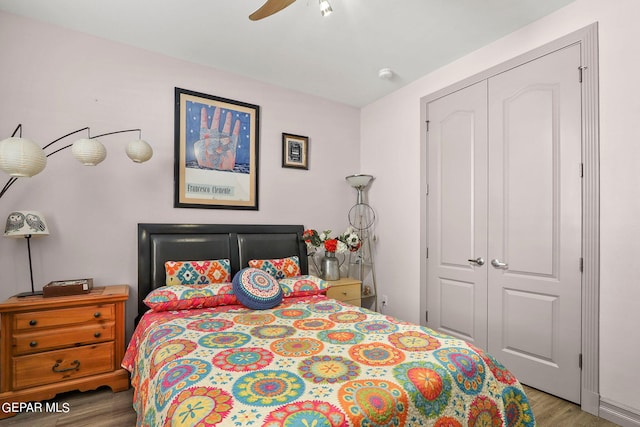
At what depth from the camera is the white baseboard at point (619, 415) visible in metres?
1.96

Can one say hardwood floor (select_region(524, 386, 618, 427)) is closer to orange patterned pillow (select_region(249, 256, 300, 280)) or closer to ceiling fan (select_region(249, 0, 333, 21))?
orange patterned pillow (select_region(249, 256, 300, 280))

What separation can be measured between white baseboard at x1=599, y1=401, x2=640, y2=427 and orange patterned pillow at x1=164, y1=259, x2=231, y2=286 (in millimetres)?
2792

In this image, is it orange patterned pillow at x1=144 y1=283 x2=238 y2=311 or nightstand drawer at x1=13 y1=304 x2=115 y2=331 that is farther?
orange patterned pillow at x1=144 y1=283 x2=238 y2=311

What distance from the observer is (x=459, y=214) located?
300cm

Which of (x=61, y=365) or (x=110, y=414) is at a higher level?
(x=61, y=365)

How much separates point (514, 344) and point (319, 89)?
3063mm

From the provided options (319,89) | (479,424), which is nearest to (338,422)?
(479,424)

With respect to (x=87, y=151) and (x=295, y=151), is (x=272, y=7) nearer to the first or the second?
(x=87, y=151)

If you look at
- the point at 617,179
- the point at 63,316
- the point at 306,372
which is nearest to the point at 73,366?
the point at 63,316

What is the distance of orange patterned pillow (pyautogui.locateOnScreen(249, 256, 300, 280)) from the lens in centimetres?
302

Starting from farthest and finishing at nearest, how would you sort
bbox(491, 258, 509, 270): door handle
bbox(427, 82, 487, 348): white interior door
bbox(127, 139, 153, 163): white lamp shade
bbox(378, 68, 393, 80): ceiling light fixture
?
bbox(378, 68, 393, 80): ceiling light fixture < bbox(427, 82, 487, 348): white interior door < bbox(491, 258, 509, 270): door handle < bbox(127, 139, 153, 163): white lamp shade

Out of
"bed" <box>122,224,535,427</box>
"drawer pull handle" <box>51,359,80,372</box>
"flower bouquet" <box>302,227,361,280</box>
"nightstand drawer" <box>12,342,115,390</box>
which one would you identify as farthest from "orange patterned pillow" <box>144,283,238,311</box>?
"flower bouquet" <box>302,227,361,280</box>

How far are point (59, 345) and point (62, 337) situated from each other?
2.1 inches

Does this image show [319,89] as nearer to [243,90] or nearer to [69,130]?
[243,90]
